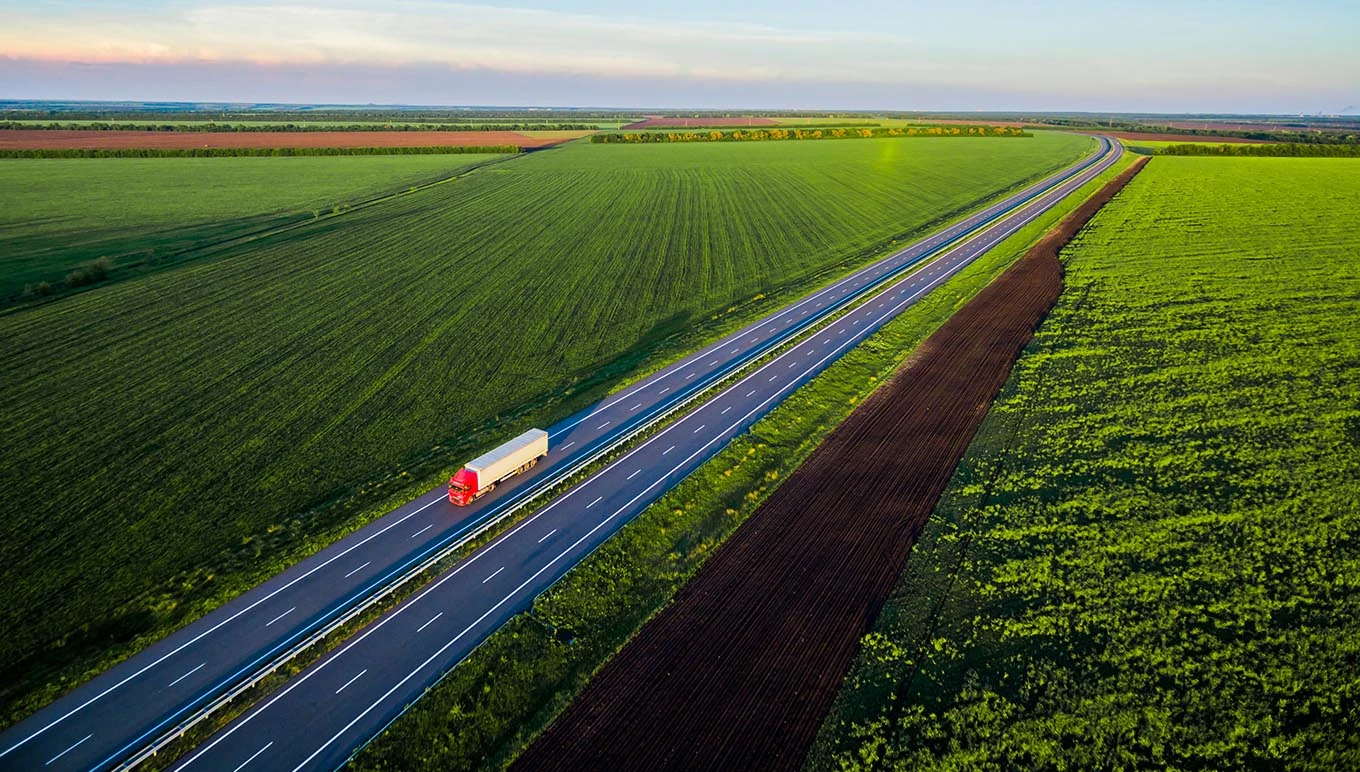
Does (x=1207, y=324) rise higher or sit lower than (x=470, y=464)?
higher

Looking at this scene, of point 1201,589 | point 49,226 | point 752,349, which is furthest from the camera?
point 49,226

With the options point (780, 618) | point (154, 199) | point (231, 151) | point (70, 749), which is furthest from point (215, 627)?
point (231, 151)

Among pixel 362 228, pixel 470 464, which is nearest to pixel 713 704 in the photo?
pixel 470 464

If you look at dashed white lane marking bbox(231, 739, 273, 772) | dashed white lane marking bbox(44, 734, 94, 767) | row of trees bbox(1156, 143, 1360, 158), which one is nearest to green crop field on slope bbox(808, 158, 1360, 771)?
dashed white lane marking bbox(231, 739, 273, 772)

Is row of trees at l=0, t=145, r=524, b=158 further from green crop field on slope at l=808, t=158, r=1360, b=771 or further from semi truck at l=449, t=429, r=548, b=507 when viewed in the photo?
green crop field on slope at l=808, t=158, r=1360, b=771

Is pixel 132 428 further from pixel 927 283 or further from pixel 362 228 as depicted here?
pixel 927 283

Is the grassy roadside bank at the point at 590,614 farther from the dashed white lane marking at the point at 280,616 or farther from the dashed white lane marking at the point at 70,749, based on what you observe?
the dashed white lane marking at the point at 70,749
